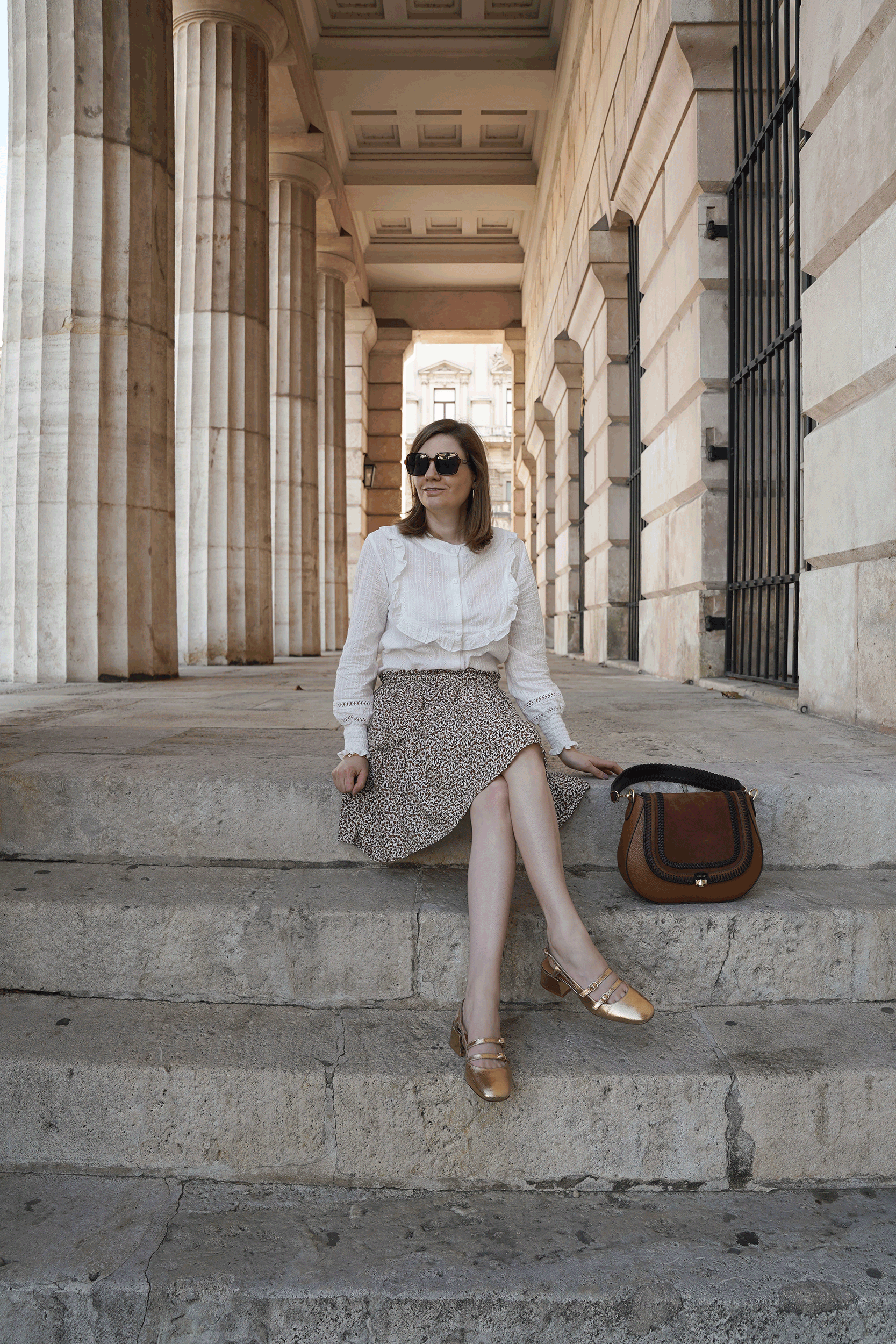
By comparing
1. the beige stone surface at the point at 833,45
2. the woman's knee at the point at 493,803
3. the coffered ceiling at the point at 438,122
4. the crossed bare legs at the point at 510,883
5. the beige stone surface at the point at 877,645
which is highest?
the coffered ceiling at the point at 438,122

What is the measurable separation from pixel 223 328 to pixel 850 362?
348 inches

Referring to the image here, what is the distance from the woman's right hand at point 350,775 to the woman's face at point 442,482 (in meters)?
0.85

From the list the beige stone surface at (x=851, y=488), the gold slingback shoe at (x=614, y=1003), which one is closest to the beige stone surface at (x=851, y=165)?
the beige stone surface at (x=851, y=488)

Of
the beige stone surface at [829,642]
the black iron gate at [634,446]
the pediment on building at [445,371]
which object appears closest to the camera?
the beige stone surface at [829,642]

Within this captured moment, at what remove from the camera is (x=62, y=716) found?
187 inches

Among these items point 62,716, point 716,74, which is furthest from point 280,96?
point 62,716

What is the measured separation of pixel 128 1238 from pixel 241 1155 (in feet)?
1.06

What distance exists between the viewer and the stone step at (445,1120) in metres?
2.19

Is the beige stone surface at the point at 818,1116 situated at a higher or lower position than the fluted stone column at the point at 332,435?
lower

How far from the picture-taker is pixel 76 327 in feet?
24.1

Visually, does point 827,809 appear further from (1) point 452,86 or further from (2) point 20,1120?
(1) point 452,86

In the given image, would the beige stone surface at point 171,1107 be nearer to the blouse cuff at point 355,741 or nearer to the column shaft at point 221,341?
the blouse cuff at point 355,741

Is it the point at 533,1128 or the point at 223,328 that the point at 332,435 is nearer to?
the point at 223,328

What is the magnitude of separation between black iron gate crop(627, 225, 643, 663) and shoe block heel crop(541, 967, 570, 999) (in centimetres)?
684
